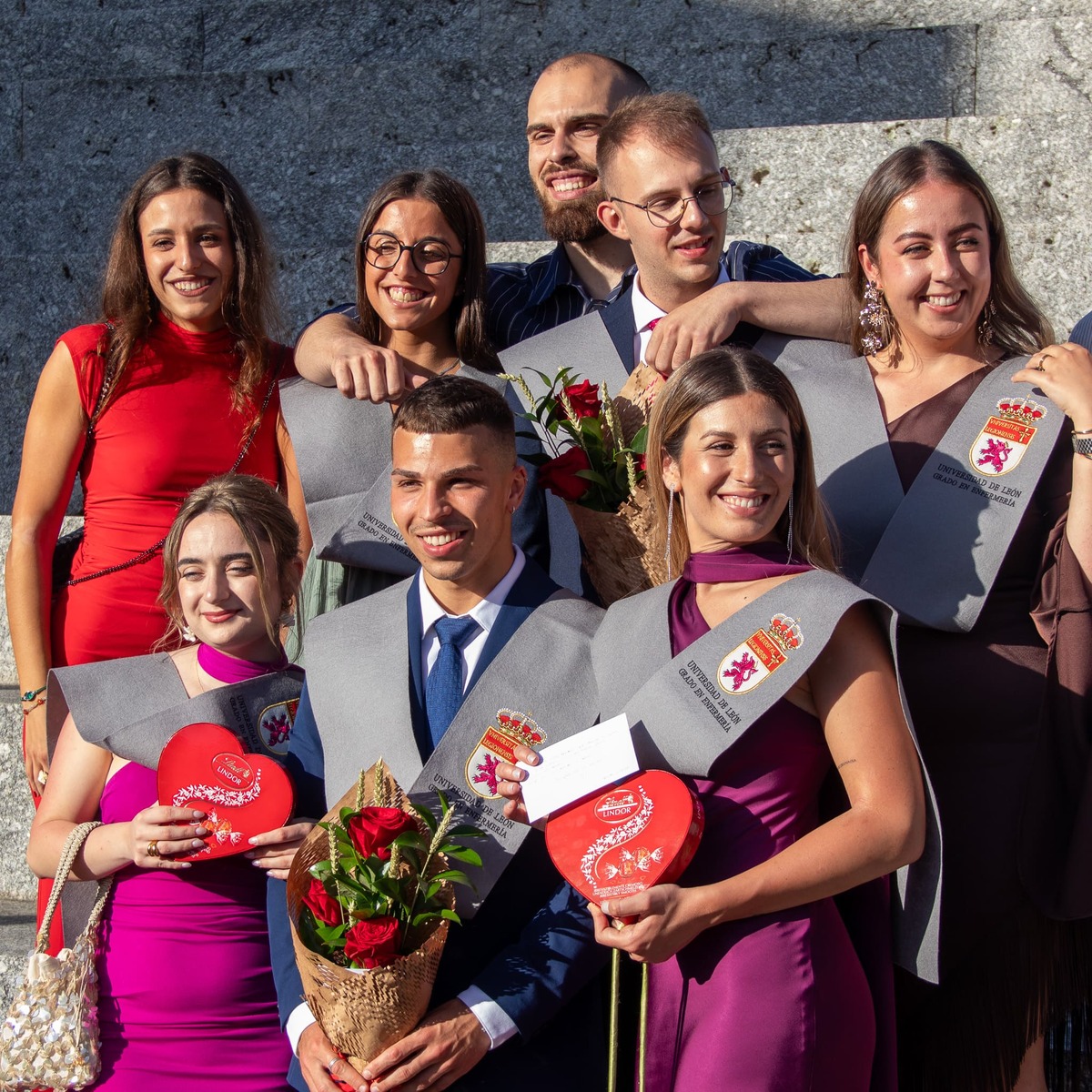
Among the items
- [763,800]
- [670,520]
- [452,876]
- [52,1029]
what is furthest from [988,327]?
[52,1029]

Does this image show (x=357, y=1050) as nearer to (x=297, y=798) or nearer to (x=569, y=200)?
(x=297, y=798)

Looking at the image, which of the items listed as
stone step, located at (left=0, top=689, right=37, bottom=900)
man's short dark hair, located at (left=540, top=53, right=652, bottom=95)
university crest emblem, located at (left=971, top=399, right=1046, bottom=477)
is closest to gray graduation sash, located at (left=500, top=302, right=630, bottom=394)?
university crest emblem, located at (left=971, top=399, right=1046, bottom=477)

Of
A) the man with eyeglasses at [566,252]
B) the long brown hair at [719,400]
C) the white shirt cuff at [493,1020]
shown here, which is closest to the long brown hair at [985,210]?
the man with eyeglasses at [566,252]

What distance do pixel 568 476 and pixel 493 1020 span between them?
0.86 metres

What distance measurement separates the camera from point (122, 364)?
123 inches

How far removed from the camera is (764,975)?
1.98 m

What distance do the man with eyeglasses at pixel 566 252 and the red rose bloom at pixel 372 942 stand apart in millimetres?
1308

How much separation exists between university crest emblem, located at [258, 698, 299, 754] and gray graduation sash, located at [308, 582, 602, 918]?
0.57ft

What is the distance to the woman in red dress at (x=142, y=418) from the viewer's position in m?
3.05

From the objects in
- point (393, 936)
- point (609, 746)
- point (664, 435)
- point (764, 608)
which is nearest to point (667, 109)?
point (664, 435)

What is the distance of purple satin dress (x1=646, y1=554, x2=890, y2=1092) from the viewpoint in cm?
197

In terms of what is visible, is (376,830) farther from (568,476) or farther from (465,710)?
(568,476)

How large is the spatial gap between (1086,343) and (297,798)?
6.02 ft

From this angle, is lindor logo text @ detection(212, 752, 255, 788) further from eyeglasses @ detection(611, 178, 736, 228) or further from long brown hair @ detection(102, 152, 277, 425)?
eyeglasses @ detection(611, 178, 736, 228)
